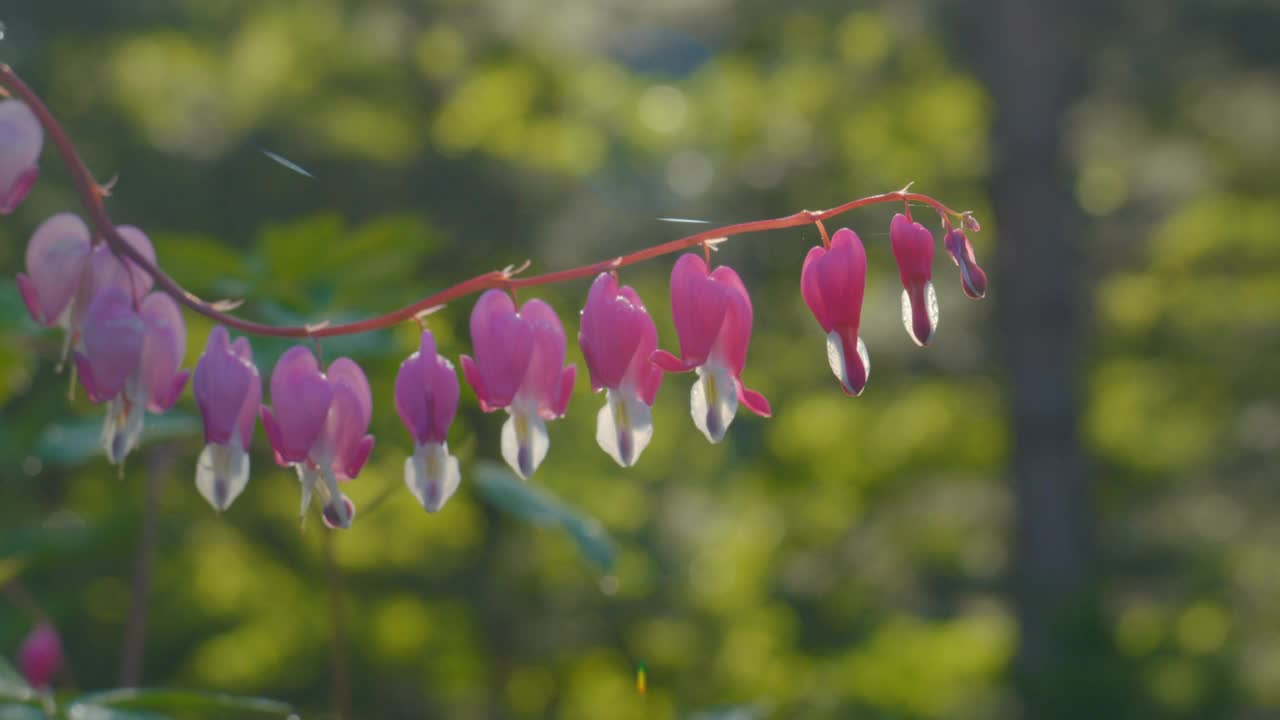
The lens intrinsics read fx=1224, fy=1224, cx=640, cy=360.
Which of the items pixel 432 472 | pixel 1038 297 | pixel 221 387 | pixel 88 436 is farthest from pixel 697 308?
pixel 1038 297

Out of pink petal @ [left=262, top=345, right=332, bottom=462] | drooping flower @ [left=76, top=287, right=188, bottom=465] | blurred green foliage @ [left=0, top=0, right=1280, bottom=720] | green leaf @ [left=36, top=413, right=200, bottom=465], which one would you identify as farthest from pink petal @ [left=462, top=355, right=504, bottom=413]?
blurred green foliage @ [left=0, top=0, right=1280, bottom=720]

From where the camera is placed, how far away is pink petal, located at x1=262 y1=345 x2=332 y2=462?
3.03ft

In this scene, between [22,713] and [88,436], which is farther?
[88,436]

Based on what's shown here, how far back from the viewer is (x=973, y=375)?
33.0 ft

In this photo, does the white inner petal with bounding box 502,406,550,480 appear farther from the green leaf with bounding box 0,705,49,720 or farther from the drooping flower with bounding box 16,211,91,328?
the green leaf with bounding box 0,705,49,720

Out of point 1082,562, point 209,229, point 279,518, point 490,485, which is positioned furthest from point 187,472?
point 490,485

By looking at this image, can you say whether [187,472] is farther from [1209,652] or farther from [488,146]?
[1209,652]

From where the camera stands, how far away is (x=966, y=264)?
0.96 meters

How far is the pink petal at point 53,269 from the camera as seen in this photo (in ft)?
3.16

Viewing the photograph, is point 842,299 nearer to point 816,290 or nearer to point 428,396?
point 816,290

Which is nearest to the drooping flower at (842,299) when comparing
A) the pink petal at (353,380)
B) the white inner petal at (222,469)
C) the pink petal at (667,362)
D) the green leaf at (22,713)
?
the pink petal at (667,362)

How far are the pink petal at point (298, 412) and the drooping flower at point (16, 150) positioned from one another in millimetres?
236

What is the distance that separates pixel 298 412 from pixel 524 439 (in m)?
0.18

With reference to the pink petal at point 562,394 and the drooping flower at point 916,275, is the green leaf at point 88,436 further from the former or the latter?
the drooping flower at point 916,275
